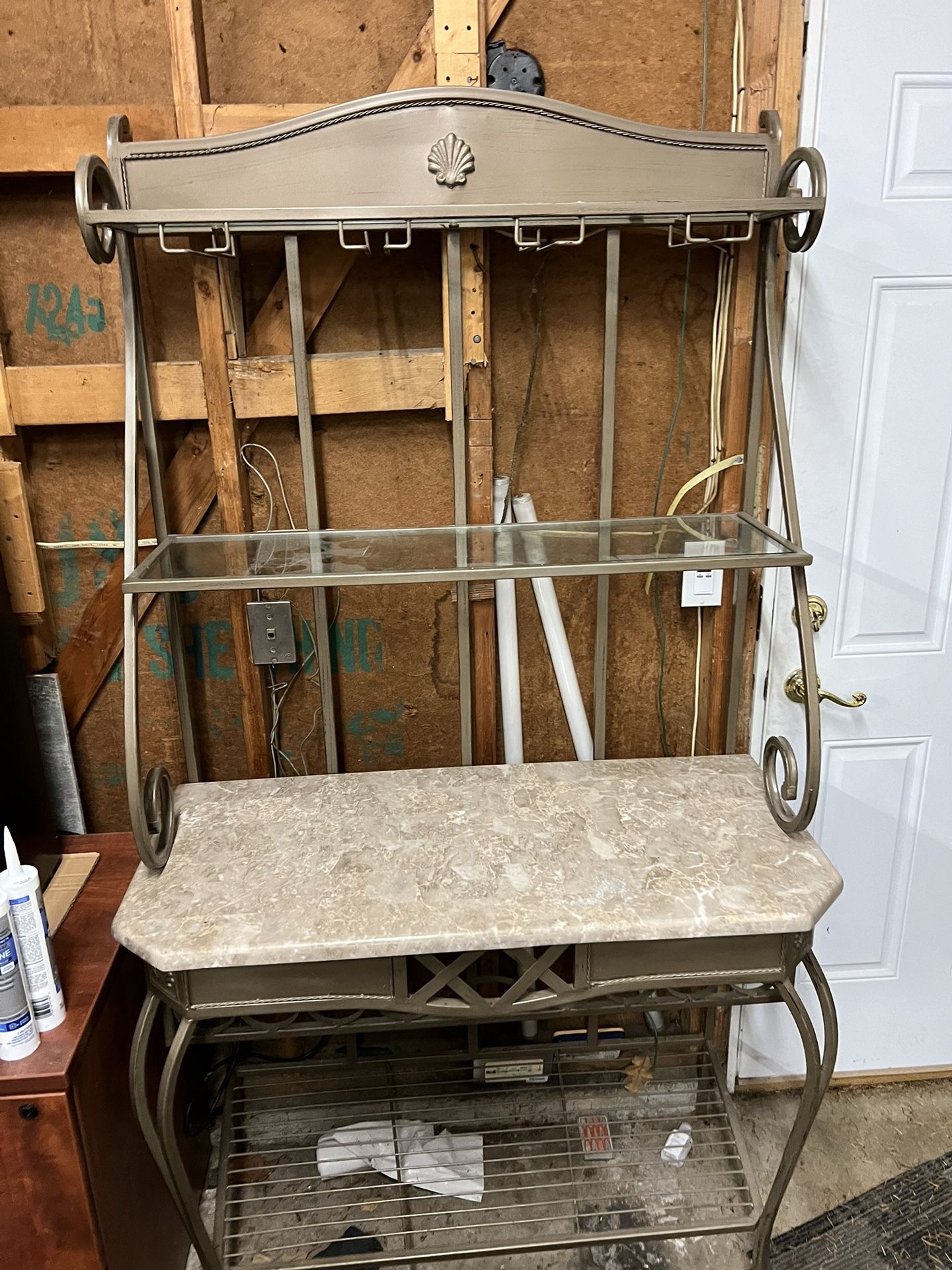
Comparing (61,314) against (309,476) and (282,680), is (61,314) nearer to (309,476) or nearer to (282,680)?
(309,476)

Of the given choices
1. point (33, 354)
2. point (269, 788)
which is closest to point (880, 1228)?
point (269, 788)

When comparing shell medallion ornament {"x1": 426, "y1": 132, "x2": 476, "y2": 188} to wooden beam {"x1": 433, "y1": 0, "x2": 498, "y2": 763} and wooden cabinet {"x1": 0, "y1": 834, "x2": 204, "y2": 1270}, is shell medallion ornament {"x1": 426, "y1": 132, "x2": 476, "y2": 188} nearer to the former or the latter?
wooden beam {"x1": 433, "y1": 0, "x2": 498, "y2": 763}

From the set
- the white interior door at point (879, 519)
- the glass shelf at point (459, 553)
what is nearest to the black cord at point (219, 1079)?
the white interior door at point (879, 519)

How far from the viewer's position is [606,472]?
59.5 inches

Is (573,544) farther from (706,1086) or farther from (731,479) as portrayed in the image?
(706,1086)

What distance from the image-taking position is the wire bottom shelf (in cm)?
158

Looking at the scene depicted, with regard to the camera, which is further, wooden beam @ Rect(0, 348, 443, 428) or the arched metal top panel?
wooden beam @ Rect(0, 348, 443, 428)

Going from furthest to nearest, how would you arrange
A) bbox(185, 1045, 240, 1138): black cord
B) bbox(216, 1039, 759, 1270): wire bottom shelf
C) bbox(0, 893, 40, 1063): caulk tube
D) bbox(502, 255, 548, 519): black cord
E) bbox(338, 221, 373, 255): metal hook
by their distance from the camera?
bbox(185, 1045, 240, 1138): black cord
bbox(216, 1039, 759, 1270): wire bottom shelf
bbox(502, 255, 548, 519): black cord
bbox(338, 221, 373, 255): metal hook
bbox(0, 893, 40, 1063): caulk tube

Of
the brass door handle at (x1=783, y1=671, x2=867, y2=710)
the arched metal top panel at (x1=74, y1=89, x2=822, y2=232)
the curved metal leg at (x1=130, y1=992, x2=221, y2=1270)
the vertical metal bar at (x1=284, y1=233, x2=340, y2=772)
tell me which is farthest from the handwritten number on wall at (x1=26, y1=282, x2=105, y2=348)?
the brass door handle at (x1=783, y1=671, x2=867, y2=710)

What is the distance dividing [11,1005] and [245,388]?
944 millimetres

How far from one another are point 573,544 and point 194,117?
840 mm

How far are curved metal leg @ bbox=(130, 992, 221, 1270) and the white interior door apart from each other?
1106 mm

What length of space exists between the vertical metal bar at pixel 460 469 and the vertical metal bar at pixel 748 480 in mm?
479

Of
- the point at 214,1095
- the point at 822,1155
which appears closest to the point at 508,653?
the point at 214,1095
